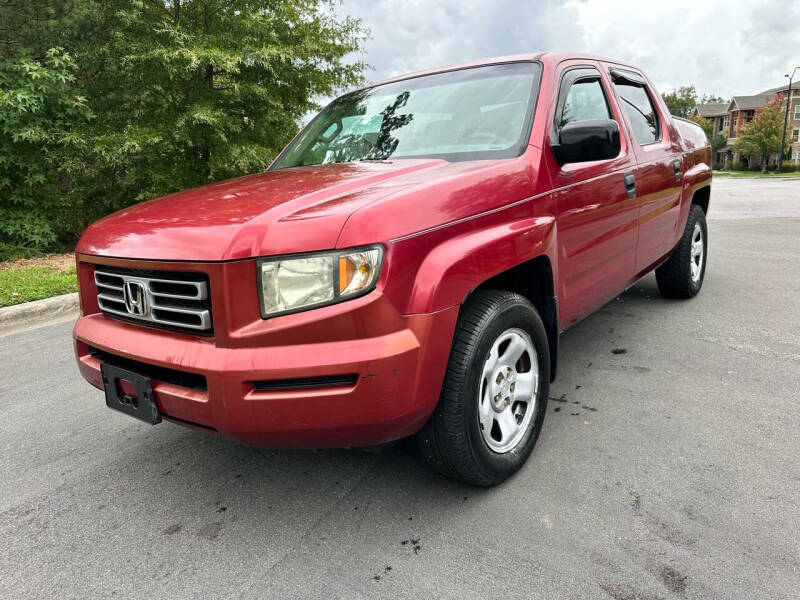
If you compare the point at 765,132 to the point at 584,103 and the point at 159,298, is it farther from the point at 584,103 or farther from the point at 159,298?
the point at 159,298

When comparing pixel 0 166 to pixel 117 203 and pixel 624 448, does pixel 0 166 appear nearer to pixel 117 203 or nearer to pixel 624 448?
pixel 117 203

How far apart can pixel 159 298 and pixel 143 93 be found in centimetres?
804

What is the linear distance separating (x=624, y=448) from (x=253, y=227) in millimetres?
1948

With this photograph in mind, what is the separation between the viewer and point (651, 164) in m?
3.79

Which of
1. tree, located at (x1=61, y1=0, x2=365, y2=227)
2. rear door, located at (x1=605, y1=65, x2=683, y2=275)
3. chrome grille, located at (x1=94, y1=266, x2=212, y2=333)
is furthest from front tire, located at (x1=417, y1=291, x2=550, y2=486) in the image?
tree, located at (x1=61, y1=0, x2=365, y2=227)

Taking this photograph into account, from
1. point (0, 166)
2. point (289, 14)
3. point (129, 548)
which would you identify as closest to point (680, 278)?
point (129, 548)

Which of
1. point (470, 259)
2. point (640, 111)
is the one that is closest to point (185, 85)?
point (640, 111)

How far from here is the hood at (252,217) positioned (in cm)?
186

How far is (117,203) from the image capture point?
1013 centimetres

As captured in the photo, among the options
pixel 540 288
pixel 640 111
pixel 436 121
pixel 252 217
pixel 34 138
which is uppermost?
pixel 34 138

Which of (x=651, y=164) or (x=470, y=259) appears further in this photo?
(x=651, y=164)

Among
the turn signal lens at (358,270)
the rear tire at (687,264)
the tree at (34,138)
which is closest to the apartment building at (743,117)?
the rear tire at (687,264)

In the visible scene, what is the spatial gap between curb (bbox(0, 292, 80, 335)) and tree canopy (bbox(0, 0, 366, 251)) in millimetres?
3189

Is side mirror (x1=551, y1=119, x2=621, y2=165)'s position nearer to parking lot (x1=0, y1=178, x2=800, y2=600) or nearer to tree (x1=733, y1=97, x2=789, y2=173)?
parking lot (x1=0, y1=178, x2=800, y2=600)
